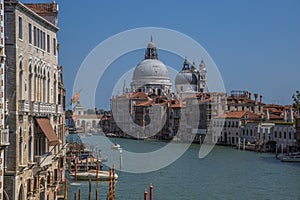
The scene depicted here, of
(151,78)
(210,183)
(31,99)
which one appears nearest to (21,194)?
(31,99)

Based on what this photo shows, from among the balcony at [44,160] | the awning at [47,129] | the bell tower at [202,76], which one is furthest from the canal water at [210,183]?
the bell tower at [202,76]

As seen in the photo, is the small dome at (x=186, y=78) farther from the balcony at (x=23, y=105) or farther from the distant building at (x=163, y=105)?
the balcony at (x=23, y=105)

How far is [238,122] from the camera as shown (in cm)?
4259

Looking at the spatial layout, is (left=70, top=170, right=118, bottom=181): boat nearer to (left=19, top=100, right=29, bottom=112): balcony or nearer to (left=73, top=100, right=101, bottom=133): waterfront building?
(left=19, top=100, right=29, bottom=112): balcony

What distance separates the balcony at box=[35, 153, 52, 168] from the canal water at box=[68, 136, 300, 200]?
424 centimetres

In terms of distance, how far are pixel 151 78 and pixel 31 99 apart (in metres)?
59.5

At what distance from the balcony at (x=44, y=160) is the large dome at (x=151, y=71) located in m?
58.4

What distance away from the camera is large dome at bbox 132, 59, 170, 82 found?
69250 mm

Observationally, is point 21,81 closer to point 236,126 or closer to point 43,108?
point 43,108

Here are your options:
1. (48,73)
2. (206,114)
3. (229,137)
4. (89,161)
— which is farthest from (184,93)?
(48,73)

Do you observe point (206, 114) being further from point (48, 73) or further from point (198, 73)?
point (48, 73)

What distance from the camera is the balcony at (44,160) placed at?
966cm

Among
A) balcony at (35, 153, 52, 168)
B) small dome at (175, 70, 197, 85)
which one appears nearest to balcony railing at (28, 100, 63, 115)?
balcony at (35, 153, 52, 168)

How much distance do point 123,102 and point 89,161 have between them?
42551 millimetres
